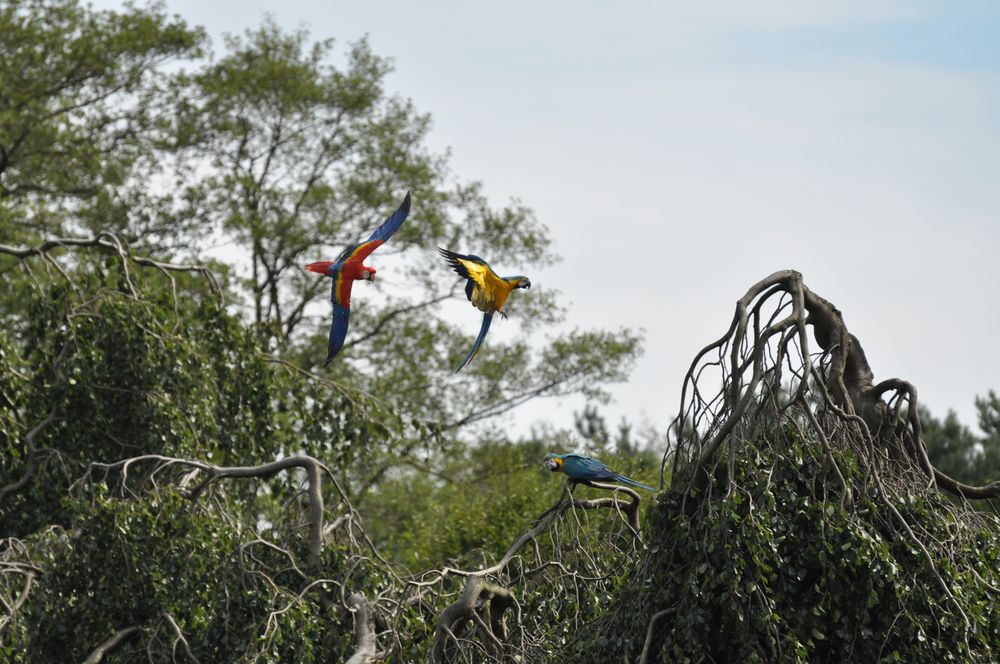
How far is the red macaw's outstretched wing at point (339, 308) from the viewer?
5.88 m

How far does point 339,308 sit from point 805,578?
2352 millimetres

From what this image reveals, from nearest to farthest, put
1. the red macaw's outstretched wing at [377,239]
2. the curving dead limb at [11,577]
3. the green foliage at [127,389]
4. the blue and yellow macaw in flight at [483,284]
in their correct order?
the blue and yellow macaw in flight at [483,284]
the red macaw's outstretched wing at [377,239]
the curving dead limb at [11,577]
the green foliage at [127,389]

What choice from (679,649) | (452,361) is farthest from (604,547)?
(452,361)

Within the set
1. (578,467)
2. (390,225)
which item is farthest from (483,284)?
(578,467)

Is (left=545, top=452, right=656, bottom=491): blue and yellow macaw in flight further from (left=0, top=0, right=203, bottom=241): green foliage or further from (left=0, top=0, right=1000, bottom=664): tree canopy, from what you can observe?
(left=0, top=0, right=203, bottom=241): green foliage

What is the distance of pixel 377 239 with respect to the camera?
19.3 feet

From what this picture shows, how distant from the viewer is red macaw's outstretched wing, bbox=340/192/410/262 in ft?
18.9

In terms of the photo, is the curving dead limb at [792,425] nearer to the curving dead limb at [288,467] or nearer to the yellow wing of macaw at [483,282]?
the yellow wing of macaw at [483,282]

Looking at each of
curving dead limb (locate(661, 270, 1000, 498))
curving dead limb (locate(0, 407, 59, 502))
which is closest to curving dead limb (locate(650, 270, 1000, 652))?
curving dead limb (locate(661, 270, 1000, 498))

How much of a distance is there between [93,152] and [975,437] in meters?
11.3

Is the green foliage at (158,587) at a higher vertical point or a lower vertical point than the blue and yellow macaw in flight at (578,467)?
lower

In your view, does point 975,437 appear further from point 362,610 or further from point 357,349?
point 362,610

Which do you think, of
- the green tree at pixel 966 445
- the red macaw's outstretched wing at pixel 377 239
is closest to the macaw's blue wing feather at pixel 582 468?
the red macaw's outstretched wing at pixel 377 239

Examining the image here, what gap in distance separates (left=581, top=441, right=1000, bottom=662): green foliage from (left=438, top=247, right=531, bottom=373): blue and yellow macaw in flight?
1.02 metres
